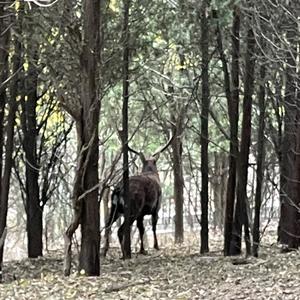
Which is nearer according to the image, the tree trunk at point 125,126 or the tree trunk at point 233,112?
the tree trunk at point 125,126

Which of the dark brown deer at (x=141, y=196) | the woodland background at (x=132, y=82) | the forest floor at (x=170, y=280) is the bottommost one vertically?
the forest floor at (x=170, y=280)

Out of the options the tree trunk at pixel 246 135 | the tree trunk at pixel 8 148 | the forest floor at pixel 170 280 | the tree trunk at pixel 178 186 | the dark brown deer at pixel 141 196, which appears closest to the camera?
the forest floor at pixel 170 280

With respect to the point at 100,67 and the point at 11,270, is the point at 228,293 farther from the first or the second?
the point at 11,270

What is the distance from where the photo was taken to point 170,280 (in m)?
9.02

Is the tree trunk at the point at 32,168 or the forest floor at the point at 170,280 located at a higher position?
the tree trunk at the point at 32,168

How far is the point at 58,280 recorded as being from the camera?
→ 9000mm

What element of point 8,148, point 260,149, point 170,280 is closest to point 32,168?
point 8,148

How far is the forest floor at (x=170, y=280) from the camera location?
7.70 metres

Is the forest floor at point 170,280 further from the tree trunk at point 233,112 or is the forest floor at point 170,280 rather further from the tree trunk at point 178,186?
the tree trunk at point 178,186

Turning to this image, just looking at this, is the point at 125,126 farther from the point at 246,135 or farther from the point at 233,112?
the point at 246,135

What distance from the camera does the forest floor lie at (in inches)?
303

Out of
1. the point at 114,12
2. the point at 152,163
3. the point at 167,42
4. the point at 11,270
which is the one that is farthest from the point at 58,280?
the point at 152,163

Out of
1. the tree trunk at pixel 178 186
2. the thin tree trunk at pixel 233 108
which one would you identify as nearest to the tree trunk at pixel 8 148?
the thin tree trunk at pixel 233 108

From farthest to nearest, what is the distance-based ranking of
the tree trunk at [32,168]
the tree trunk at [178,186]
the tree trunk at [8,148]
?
1. the tree trunk at [178,186]
2. the tree trunk at [32,168]
3. the tree trunk at [8,148]
